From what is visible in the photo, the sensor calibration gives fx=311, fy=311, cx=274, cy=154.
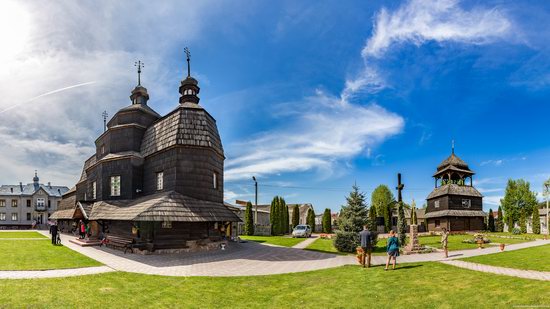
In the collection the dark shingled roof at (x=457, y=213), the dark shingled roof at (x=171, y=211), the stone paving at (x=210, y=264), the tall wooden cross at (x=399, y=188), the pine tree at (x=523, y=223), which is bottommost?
the pine tree at (x=523, y=223)

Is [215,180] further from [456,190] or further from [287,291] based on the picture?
[456,190]

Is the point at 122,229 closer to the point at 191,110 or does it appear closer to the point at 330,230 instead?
the point at 191,110

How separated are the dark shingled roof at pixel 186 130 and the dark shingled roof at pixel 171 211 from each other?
387 centimetres

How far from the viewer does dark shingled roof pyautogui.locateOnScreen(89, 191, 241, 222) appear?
706 inches

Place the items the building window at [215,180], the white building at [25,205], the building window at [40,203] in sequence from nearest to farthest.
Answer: the building window at [215,180], the white building at [25,205], the building window at [40,203]

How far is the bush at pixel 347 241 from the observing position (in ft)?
63.4

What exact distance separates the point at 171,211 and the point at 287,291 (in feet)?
35.8

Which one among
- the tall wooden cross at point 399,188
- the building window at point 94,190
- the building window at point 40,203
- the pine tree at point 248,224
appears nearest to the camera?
the tall wooden cross at point 399,188

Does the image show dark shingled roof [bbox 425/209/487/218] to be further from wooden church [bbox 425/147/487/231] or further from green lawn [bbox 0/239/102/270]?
green lawn [bbox 0/239/102/270]

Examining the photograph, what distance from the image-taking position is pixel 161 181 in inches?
902

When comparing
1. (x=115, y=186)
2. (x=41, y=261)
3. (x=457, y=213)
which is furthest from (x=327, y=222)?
(x=41, y=261)

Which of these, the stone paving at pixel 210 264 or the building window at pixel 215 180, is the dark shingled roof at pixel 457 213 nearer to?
the stone paving at pixel 210 264

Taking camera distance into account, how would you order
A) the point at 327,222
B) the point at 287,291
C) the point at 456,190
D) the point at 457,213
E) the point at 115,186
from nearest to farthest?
the point at 287,291 < the point at 115,186 < the point at 457,213 < the point at 456,190 < the point at 327,222

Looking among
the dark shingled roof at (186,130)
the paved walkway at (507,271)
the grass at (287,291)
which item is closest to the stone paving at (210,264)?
the paved walkway at (507,271)
